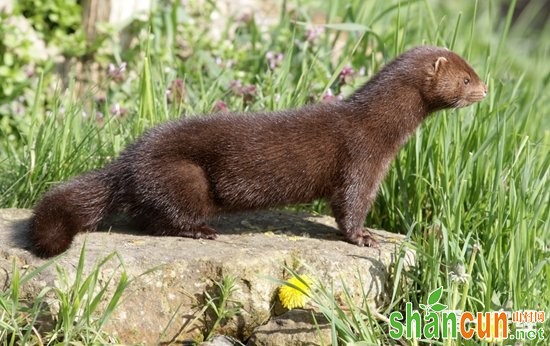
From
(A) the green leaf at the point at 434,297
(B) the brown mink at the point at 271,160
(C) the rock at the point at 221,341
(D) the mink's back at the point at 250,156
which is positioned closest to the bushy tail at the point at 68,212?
(B) the brown mink at the point at 271,160

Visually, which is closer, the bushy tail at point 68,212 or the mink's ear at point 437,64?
the bushy tail at point 68,212

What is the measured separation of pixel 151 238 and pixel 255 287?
0.67 meters

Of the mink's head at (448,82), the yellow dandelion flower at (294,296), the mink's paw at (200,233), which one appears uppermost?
the mink's head at (448,82)

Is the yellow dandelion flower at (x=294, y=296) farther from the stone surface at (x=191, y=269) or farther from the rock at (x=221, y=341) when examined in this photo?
the rock at (x=221, y=341)

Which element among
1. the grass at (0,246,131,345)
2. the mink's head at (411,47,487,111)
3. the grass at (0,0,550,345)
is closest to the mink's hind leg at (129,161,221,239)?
the grass at (0,246,131,345)

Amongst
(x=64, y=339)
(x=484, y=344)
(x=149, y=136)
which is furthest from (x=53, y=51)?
(x=484, y=344)

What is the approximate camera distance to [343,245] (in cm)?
464

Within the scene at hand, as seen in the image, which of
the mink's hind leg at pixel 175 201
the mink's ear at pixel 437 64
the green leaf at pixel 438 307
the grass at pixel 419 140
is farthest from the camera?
the mink's ear at pixel 437 64

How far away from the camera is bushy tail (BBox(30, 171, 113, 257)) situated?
13.7 feet

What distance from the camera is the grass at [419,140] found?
4145mm

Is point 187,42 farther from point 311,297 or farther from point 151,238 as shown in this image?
point 311,297

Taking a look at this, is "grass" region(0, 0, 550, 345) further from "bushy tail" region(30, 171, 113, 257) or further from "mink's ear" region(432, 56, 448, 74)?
"bushy tail" region(30, 171, 113, 257)

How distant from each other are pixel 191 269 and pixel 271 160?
0.80 m

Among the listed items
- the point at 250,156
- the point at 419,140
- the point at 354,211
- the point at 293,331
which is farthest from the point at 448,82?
the point at 293,331
